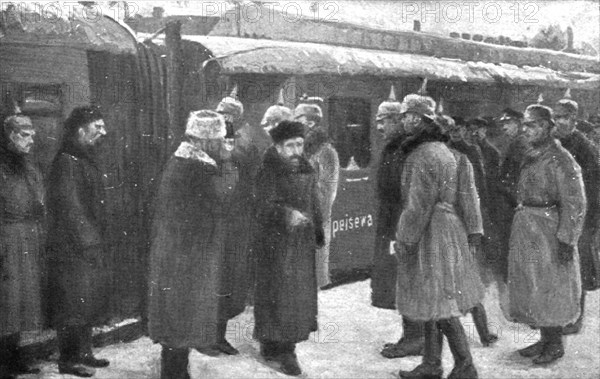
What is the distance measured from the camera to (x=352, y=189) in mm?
8086

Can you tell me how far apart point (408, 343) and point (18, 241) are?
10.1 ft

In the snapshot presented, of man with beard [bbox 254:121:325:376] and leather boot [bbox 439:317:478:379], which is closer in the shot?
leather boot [bbox 439:317:478:379]

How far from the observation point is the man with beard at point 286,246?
506 centimetres

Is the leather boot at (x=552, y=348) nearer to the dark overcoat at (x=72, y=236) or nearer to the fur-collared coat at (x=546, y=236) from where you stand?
the fur-collared coat at (x=546, y=236)

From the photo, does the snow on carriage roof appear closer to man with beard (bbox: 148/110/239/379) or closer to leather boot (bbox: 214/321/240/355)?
man with beard (bbox: 148/110/239/379)

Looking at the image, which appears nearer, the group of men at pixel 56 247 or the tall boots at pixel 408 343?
the group of men at pixel 56 247

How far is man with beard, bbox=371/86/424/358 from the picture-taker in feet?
17.6

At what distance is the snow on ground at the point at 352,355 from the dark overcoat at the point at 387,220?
0.47 m

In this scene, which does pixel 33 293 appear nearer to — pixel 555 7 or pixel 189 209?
pixel 189 209

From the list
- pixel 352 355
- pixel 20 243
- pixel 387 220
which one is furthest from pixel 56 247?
pixel 387 220

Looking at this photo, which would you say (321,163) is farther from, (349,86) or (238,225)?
(238,225)

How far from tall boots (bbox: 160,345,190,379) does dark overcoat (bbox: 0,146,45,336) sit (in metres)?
1.02

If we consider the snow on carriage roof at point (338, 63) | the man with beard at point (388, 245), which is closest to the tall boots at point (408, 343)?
the man with beard at point (388, 245)

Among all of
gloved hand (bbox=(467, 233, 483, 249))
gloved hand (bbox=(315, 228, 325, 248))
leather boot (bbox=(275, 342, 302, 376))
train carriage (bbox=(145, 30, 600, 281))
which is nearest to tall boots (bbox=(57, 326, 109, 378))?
leather boot (bbox=(275, 342, 302, 376))
